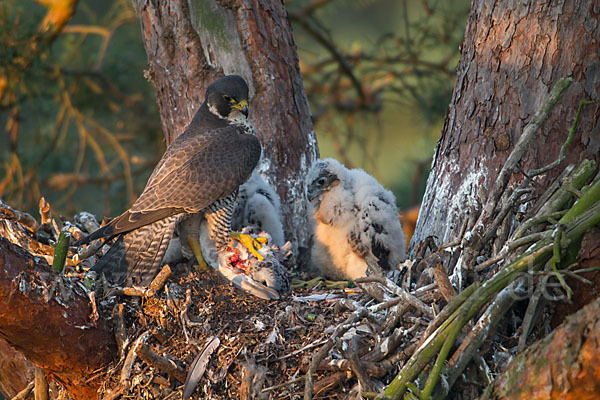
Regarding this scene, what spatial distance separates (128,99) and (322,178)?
2.71m

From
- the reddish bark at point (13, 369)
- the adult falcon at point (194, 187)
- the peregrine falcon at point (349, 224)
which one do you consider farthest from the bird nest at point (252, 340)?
the peregrine falcon at point (349, 224)

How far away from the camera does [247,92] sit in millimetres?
4039

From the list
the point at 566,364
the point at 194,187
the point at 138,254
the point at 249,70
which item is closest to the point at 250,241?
the point at 194,187

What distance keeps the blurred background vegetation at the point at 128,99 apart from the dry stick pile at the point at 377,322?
2588mm

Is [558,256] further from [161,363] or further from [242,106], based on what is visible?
[242,106]

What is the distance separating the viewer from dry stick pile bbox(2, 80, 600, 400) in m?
2.36

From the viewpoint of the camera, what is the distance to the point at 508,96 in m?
3.13

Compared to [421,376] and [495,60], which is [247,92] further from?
[421,376]

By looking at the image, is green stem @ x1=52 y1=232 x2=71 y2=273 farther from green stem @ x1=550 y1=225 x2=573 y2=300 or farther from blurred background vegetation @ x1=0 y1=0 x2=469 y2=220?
blurred background vegetation @ x1=0 y1=0 x2=469 y2=220

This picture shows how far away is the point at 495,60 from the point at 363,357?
151 cm

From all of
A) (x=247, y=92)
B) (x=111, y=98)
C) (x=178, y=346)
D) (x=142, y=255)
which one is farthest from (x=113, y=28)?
(x=178, y=346)

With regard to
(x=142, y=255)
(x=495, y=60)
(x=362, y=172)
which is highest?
(x=495, y=60)

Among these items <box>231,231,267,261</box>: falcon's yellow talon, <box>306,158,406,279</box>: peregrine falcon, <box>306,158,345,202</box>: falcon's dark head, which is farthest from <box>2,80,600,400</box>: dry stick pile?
<box>306,158,345,202</box>: falcon's dark head

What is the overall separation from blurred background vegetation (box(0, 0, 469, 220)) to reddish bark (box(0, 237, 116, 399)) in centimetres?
268
